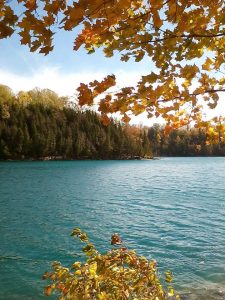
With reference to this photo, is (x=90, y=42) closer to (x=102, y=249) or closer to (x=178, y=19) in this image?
(x=178, y=19)

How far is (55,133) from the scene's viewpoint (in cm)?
9988

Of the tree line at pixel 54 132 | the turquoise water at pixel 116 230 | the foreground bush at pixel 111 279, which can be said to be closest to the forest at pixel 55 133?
the tree line at pixel 54 132

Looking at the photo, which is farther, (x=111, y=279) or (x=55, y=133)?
(x=55, y=133)

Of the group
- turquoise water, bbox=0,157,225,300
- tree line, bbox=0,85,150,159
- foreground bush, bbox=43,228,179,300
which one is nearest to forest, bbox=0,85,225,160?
tree line, bbox=0,85,150,159

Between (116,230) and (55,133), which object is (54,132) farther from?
(116,230)

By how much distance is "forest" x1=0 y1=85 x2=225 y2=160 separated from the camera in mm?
89812

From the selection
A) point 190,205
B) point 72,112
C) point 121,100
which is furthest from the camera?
point 72,112

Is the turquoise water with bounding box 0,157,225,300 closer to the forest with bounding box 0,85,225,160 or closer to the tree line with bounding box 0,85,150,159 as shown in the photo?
the forest with bounding box 0,85,225,160

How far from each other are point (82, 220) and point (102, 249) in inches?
212

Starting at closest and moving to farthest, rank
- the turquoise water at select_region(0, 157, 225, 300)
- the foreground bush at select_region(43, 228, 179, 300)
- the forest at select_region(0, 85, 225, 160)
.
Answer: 1. the foreground bush at select_region(43, 228, 179, 300)
2. the turquoise water at select_region(0, 157, 225, 300)
3. the forest at select_region(0, 85, 225, 160)

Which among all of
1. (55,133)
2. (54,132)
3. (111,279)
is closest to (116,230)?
(111,279)

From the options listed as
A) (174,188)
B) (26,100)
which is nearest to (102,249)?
(174,188)

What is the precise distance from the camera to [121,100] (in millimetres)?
3418

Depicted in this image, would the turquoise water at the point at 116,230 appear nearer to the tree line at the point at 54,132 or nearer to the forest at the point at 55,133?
the forest at the point at 55,133
